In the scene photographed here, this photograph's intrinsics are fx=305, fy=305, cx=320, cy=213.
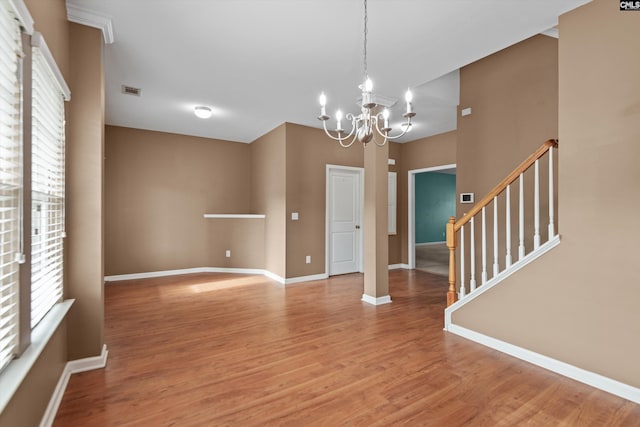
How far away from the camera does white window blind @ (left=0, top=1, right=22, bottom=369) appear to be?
1.28 meters

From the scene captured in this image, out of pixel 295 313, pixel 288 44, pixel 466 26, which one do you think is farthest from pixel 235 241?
pixel 466 26

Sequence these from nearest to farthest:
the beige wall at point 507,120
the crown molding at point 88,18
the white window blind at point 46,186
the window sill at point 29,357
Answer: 1. the window sill at point 29,357
2. the white window blind at point 46,186
3. the crown molding at point 88,18
4. the beige wall at point 507,120

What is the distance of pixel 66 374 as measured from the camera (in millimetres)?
2215

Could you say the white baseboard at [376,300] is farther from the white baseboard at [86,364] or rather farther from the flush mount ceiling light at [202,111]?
the flush mount ceiling light at [202,111]

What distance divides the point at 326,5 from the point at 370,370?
9.09ft

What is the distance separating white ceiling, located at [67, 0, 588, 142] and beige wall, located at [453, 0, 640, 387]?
0.38 meters

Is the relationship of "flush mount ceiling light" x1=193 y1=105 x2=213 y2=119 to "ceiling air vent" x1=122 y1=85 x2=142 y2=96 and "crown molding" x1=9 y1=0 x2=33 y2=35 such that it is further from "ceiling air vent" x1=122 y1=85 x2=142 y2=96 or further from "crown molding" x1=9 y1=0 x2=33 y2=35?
"crown molding" x1=9 y1=0 x2=33 y2=35

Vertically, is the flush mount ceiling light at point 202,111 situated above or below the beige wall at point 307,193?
above

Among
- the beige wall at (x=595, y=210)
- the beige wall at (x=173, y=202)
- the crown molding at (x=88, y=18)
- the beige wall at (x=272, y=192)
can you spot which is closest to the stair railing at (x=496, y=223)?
the beige wall at (x=595, y=210)

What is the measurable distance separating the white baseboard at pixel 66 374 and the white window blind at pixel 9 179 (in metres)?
0.66

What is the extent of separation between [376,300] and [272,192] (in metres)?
2.75

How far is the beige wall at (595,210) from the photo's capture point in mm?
2025

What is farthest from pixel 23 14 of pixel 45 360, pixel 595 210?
pixel 595 210

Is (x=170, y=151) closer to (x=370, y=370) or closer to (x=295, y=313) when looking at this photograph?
(x=295, y=313)
